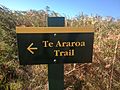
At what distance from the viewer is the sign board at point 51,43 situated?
2.25 meters

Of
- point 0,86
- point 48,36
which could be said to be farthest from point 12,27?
point 48,36

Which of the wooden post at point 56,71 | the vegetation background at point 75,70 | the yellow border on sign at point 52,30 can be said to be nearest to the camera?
the yellow border on sign at point 52,30

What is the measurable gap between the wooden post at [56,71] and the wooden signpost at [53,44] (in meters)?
0.03

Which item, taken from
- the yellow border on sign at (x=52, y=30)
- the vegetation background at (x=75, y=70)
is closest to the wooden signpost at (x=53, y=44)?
the yellow border on sign at (x=52, y=30)

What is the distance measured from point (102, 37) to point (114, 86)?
0.96 m

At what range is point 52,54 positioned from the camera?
2299 mm

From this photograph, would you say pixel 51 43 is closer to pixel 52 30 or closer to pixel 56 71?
pixel 52 30

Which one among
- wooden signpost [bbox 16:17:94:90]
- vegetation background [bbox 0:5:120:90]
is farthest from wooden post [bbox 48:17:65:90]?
vegetation background [bbox 0:5:120:90]

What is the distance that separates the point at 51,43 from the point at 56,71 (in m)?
0.28

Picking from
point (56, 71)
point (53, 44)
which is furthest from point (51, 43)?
point (56, 71)

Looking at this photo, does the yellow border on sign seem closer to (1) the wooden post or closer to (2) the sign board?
(2) the sign board

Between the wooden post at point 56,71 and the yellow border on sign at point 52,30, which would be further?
the wooden post at point 56,71

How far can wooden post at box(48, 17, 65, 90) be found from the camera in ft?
7.78

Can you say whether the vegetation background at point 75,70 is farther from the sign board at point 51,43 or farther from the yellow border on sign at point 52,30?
the yellow border on sign at point 52,30
